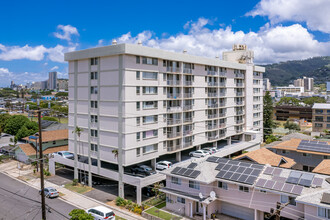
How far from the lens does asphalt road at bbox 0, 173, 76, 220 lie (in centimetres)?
3241

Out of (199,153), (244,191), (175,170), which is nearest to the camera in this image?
(244,191)

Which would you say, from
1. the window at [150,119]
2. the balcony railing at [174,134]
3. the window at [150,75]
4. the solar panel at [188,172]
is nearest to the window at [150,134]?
the window at [150,119]

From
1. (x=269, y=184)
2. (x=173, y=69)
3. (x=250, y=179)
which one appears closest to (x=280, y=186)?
(x=269, y=184)

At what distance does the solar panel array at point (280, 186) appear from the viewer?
26.8 m

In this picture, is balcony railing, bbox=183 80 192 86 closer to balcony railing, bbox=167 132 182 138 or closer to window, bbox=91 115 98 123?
balcony railing, bbox=167 132 182 138

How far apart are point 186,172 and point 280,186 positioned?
→ 35.7ft

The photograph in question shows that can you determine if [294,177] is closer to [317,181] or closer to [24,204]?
[317,181]

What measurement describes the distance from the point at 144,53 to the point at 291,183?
986 inches

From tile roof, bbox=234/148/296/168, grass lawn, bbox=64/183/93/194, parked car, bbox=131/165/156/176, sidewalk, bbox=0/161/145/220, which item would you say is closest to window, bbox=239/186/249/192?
tile roof, bbox=234/148/296/168

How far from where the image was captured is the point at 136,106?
124 feet

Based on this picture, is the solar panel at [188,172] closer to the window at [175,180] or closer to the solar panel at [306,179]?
the window at [175,180]

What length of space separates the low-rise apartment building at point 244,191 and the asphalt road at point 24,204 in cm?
1378

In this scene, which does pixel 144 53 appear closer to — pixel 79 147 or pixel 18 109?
pixel 79 147

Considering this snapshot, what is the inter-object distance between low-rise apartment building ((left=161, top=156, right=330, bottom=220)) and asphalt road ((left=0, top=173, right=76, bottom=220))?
1378 centimetres
